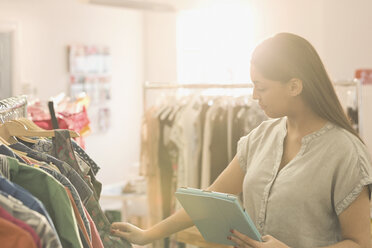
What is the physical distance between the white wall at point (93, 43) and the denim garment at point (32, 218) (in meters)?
4.45

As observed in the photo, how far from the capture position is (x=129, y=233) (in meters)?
1.78

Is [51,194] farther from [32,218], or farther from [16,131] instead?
[16,131]

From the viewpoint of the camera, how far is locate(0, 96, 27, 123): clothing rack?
65.0 inches

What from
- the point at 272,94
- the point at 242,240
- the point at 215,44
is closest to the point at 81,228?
the point at 242,240

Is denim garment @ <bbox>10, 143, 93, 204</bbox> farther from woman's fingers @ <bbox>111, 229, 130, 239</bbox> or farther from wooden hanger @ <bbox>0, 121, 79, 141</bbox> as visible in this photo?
woman's fingers @ <bbox>111, 229, 130, 239</bbox>

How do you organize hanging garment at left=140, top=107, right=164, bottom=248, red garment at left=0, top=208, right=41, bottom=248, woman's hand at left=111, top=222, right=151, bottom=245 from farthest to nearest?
1. hanging garment at left=140, top=107, right=164, bottom=248
2. woman's hand at left=111, top=222, right=151, bottom=245
3. red garment at left=0, top=208, right=41, bottom=248

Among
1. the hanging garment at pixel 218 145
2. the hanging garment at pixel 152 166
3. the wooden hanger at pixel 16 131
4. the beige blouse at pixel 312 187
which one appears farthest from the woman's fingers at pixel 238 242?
the hanging garment at pixel 152 166

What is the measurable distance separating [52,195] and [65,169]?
26 cm

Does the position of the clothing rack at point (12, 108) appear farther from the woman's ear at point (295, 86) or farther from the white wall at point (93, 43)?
the white wall at point (93, 43)

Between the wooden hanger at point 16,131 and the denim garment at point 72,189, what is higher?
the wooden hanger at point 16,131

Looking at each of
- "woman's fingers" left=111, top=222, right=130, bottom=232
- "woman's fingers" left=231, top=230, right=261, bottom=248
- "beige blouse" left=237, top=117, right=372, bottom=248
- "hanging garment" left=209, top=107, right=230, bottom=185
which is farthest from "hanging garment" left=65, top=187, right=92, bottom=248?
"hanging garment" left=209, top=107, right=230, bottom=185

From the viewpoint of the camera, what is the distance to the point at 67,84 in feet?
19.4

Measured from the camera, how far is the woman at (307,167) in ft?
5.51

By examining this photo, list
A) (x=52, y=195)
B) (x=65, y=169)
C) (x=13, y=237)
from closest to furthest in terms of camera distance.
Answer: (x=13, y=237)
(x=52, y=195)
(x=65, y=169)
